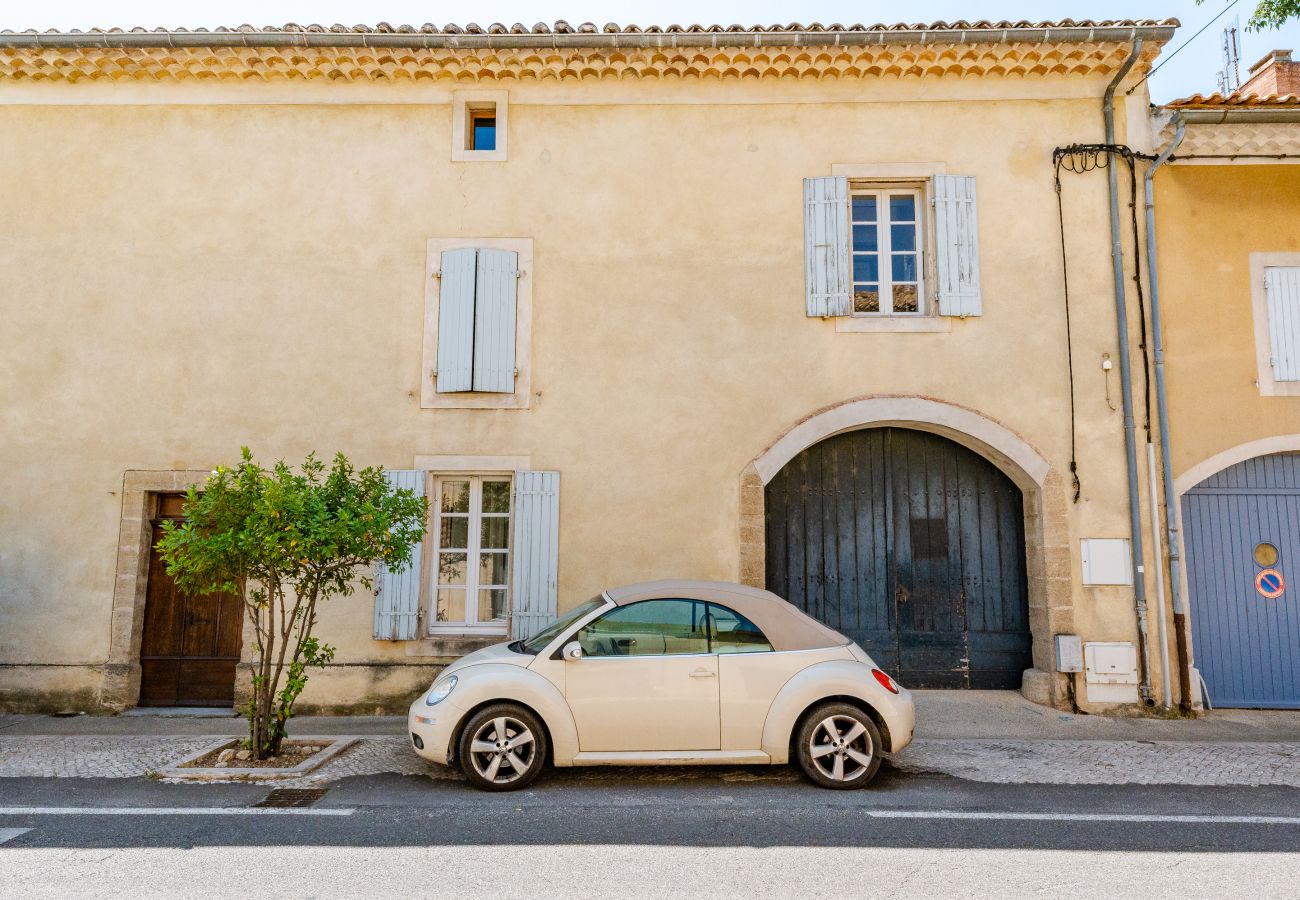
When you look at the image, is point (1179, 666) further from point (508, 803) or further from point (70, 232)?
point (70, 232)

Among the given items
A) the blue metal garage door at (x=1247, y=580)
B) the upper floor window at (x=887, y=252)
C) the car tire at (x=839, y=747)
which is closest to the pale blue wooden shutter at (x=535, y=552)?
the car tire at (x=839, y=747)

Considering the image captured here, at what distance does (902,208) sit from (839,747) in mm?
5829

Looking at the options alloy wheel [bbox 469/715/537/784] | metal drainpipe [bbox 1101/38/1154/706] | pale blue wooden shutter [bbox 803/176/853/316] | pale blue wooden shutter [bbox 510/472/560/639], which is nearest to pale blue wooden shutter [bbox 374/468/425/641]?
pale blue wooden shutter [bbox 510/472/560/639]

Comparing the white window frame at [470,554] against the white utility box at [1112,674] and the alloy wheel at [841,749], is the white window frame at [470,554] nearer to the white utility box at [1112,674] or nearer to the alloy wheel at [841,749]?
the alloy wheel at [841,749]

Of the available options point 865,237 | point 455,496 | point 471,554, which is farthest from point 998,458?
point 455,496

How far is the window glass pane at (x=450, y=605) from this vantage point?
327 inches

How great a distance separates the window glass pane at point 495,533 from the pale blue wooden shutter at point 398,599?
2.19 feet

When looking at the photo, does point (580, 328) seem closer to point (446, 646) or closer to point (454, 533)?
point (454, 533)

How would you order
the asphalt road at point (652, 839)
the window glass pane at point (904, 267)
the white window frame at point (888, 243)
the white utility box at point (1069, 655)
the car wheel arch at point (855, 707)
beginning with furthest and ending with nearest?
the window glass pane at point (904, 267), the white window frame at point (888, 243), the white utility box at point (1069, 655), the car wheel arch at point (855, 707), the asphalt road at point (652, 839)

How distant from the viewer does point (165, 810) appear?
5051mm

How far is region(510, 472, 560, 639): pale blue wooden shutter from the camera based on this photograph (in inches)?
317

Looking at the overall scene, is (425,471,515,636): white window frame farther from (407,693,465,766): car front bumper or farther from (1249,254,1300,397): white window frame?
(1249,254,1300,397): white window frame

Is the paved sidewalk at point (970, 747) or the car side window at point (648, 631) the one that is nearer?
the car side window at point (648, 631)

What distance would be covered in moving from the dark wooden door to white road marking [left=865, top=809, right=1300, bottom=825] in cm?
339
